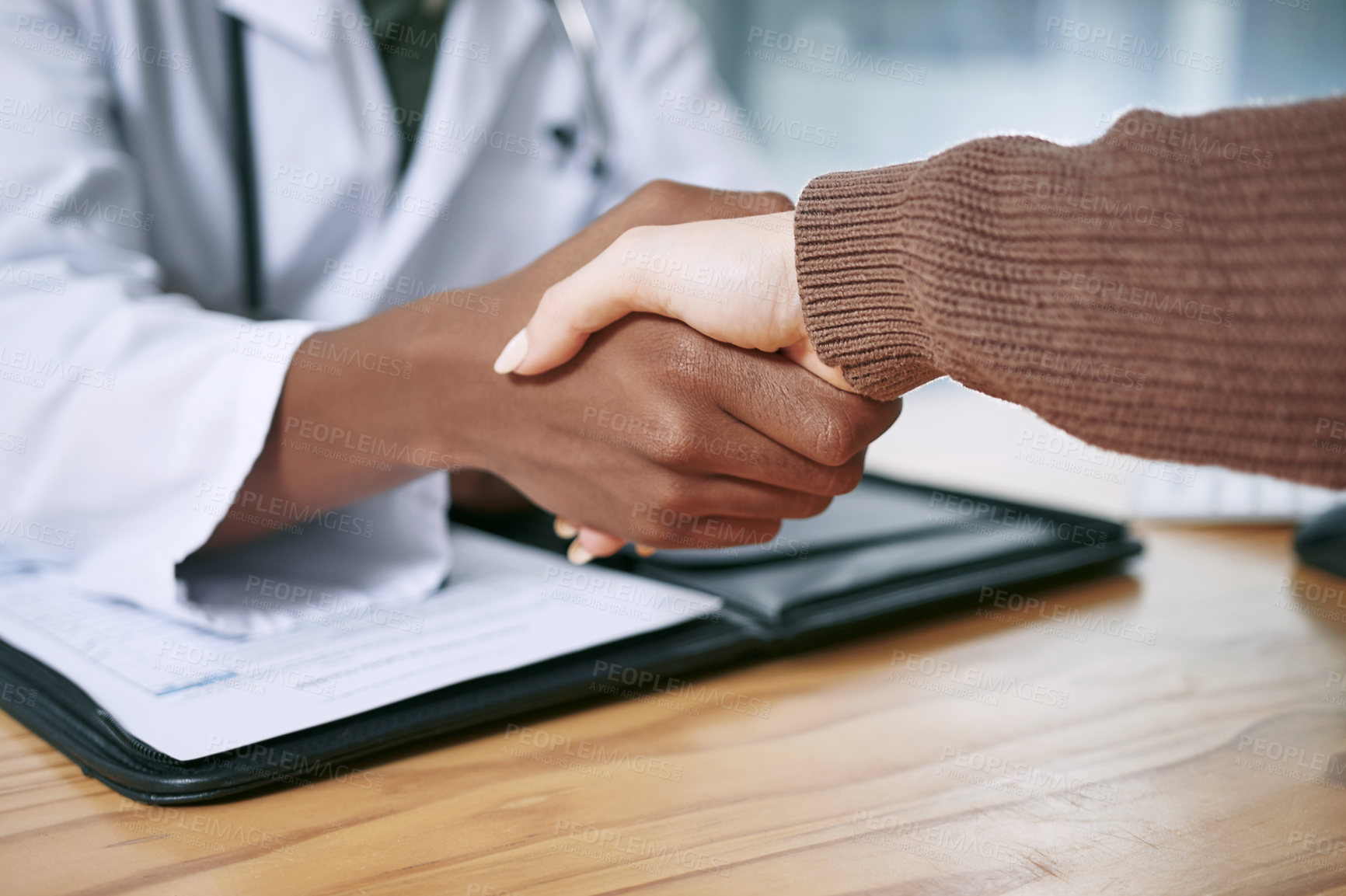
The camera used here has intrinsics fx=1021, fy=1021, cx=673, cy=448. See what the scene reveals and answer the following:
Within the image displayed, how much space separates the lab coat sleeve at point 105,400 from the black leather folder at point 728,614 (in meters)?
0.11

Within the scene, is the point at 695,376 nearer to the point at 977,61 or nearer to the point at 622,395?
the point at 622,395

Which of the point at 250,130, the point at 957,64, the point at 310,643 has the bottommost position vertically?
the point at 310,643

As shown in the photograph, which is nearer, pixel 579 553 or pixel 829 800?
pixel 829 800

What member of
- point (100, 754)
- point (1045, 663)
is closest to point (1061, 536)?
point (1045, 663)

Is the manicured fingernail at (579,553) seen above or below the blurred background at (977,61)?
below

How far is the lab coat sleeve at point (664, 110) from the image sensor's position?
3.61 ft

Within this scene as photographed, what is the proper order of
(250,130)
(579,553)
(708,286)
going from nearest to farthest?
(708,286) < (579,553) < (250,130)

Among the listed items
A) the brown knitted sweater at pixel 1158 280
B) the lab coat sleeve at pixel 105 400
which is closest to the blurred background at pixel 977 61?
the lab coat sleeve at pixel 105 400

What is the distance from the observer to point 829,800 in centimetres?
38

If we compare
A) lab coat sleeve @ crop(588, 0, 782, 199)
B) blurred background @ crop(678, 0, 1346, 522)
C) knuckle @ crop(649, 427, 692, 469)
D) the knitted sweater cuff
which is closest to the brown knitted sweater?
the knitted sweater cuff

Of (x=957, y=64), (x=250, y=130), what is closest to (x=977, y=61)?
(x=957, y=64)

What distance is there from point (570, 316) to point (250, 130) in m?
0.45

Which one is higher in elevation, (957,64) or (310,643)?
(957,64)

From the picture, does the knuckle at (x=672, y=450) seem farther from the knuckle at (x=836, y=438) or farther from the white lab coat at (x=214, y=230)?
the white lab coat at (x=214, y=230)
